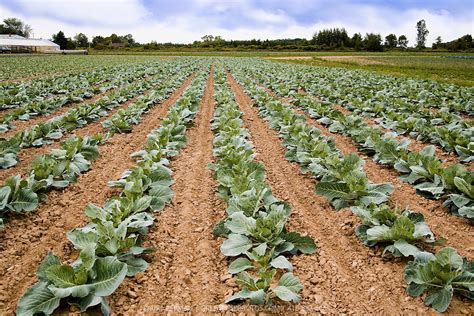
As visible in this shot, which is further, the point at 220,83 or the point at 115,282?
the point at 220,83

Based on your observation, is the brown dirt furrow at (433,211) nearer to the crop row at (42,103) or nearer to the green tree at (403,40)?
the crop row at (42,103)

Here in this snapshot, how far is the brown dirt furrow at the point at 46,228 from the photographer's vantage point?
109 inches

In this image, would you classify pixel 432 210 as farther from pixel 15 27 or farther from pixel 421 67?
pixel 15 27

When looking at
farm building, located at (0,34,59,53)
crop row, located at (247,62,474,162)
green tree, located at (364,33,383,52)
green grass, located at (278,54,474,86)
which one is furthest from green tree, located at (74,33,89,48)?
crop row, located at (247,62,474,162)

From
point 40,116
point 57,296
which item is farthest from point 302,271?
point 40,116

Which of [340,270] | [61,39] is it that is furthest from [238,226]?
[61,39]

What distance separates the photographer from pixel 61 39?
88.3 metres

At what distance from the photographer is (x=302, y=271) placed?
2891mm

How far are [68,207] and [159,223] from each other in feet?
3.96

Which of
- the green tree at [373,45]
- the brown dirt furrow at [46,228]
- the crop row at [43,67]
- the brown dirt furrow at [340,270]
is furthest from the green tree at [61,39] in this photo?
Answer: the brown dirt furrow at [340,270]

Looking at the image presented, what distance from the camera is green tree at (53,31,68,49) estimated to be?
87.6 metres

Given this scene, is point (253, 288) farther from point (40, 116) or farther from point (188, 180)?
point (40, 116)

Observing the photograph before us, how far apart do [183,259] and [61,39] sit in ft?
333

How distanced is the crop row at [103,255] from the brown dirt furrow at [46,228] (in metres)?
0.32
